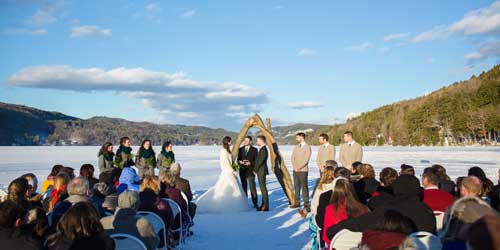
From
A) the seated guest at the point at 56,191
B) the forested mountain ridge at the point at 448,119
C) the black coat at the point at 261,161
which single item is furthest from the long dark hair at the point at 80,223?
the forested mountain ridge at the point at 448,119

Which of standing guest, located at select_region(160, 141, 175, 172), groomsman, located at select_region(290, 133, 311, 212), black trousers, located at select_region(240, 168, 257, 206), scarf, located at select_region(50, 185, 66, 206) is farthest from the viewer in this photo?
standing guest, located at select_region(160, 141, 175, 172)

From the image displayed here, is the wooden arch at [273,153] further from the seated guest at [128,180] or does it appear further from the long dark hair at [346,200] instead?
the long dark hair at [346,200]

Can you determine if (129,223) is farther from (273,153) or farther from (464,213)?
(273,153)

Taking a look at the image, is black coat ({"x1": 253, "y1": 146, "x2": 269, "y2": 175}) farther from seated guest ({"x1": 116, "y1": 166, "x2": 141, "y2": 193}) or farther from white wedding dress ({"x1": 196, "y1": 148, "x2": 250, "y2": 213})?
seated guest ({"x1": 116, "y1": 166, "x2": 141, "y2": 193})

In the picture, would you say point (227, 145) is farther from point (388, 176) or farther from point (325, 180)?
point (388, 176)

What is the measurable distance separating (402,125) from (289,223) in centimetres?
9239

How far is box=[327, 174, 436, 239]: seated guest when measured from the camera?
393 centimetres

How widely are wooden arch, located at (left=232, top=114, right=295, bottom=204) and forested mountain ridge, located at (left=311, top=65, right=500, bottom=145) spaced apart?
69.5 m

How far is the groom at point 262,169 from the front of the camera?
10211 millimetres

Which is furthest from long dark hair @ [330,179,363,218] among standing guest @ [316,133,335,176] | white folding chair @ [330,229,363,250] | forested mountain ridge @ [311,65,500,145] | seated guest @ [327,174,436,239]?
forested mountain ridge @ [311,65,500,145]

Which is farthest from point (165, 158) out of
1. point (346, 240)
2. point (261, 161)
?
point (346, 240)

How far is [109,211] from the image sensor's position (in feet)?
16.2

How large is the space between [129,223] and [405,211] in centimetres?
267

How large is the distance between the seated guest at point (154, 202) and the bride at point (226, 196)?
14.9 ft
